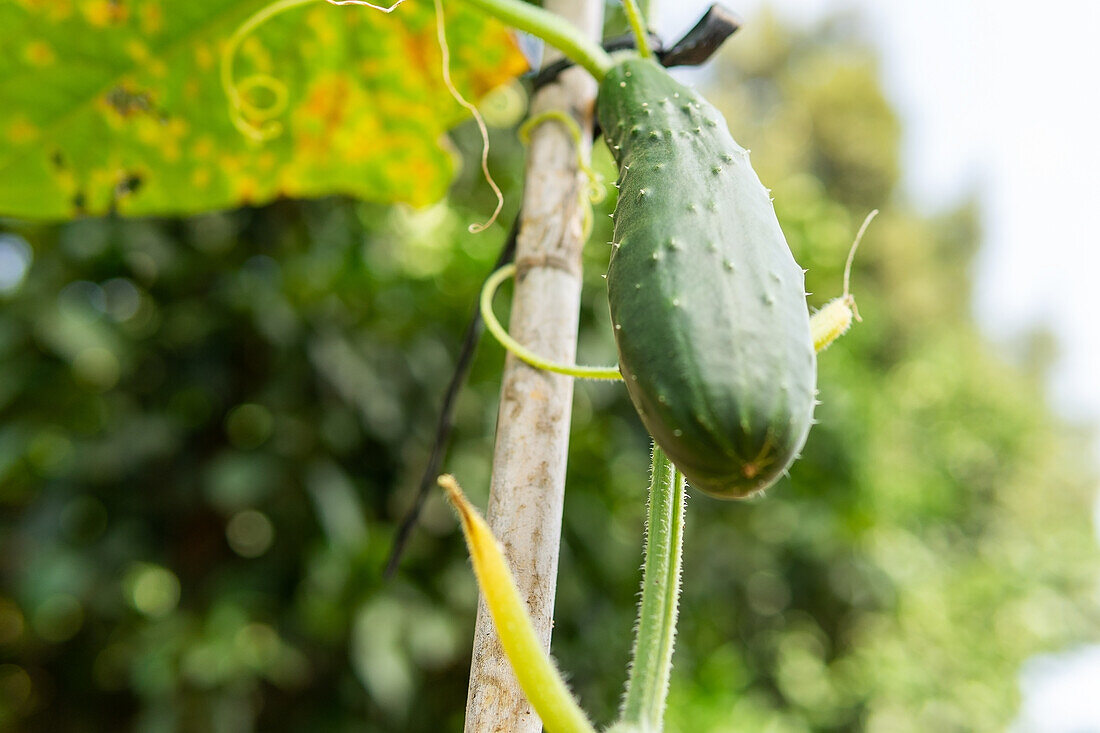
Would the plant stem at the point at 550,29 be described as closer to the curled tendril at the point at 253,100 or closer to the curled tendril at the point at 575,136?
the curled tendril at the point at 575,136

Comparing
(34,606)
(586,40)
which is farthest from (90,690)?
(586,40)

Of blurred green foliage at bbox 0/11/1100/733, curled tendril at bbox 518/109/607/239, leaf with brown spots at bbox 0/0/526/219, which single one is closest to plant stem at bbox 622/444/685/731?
curled tendril at bbox 518/109/607/239

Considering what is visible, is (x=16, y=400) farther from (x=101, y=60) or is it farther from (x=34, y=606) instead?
(x=101, y=60)

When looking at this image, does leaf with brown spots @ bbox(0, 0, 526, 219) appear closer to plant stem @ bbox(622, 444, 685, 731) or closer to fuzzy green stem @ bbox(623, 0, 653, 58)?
fuzzy green stem @ bbox(623, 0, 653, 58)

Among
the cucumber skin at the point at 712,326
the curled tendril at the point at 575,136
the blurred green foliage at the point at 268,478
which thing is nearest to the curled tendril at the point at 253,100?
the curled tendril at the point at 575,136

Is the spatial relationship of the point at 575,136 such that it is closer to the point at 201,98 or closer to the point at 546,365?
the point at 546,365
